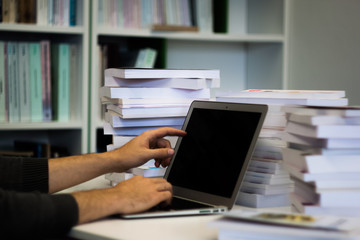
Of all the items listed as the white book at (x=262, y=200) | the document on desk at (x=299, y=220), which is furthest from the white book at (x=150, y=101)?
the document on desk at (x=299, y=220)

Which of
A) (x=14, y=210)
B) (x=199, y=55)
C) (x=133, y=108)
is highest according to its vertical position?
(x=199, y=55)

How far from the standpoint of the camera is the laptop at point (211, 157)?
117 centimetres

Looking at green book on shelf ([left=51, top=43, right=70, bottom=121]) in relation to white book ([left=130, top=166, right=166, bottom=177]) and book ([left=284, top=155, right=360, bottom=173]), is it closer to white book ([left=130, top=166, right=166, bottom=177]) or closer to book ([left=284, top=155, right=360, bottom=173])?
white book ([left=130, top=166, right=166, bottom=177])

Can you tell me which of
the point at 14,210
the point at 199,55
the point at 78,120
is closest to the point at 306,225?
the point at 14,210

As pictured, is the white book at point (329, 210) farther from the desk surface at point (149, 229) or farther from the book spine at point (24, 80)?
the book spine at point (24, 80)

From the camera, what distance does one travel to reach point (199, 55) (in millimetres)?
3100

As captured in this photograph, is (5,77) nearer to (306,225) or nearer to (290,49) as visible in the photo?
(290,49)

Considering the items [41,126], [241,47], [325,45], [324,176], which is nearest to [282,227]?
[324,176]

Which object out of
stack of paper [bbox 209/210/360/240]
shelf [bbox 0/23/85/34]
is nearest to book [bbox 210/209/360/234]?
stack of paper [bbox 209/210/360/240]

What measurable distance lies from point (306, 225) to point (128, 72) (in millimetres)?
723

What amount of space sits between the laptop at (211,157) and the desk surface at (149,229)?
27mm

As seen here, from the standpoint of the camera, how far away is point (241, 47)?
10.5ft

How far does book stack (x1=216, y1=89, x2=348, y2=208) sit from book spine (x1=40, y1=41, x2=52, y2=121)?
143 centimetres

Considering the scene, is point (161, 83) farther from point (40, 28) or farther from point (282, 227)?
point (40, 28)
